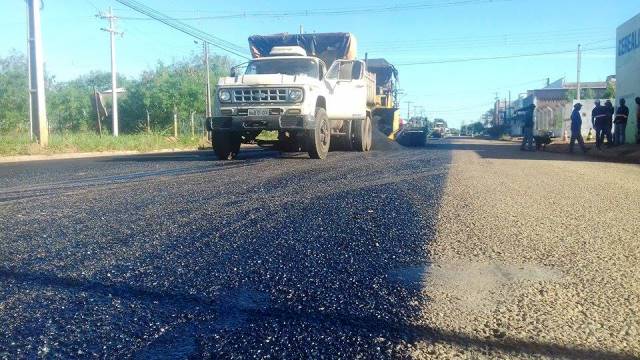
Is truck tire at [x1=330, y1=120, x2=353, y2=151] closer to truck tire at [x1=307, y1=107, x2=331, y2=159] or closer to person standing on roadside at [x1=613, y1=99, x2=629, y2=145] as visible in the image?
truck tire at [x1=307, y1=107, x2=331, y2=159]

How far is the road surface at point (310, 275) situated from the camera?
1991 mm

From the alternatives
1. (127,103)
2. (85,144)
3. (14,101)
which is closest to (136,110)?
(127,103)

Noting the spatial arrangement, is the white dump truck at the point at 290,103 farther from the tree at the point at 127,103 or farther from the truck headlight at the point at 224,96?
the tree at the point at 127,103

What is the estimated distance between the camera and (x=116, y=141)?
62.9ft

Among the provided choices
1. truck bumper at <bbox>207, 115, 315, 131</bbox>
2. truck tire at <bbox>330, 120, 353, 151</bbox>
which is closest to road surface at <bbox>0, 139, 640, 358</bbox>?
truck bumper at <bbox>207, 115, 315, 131</bbox>

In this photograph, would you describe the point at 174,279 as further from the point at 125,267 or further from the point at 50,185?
the point at 50,185

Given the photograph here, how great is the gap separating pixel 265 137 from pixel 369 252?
10026mm

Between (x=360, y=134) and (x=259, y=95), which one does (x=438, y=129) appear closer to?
(x=360, y=134)

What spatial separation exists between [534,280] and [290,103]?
824 centimetres

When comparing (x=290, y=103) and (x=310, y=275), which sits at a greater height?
(x=290, y=103)

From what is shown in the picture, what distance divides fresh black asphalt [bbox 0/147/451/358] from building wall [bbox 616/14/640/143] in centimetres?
1836

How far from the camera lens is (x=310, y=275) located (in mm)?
2812

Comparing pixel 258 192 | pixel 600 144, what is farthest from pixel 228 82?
pixel 600 144

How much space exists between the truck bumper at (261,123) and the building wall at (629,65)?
1539 cm
